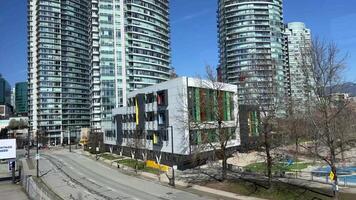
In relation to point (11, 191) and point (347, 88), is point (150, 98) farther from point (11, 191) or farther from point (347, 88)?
point (347, 88)

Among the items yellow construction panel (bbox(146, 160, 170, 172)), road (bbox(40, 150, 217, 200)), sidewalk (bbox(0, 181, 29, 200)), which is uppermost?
yellow construction panel (bbox(146, 160, 170, 172))

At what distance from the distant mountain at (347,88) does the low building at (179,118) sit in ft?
62.8

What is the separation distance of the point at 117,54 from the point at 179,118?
278 ft

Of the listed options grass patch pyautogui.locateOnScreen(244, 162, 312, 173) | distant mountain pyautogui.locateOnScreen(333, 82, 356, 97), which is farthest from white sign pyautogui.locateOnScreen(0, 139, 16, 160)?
distant mountain pyautogui.locateOnScreen(333, 82, 356, 97)

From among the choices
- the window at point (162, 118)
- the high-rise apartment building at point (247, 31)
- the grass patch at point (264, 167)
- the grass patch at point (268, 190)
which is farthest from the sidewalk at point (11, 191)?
the high-rise apartment building at point (247, 31)

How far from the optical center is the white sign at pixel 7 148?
167 feet

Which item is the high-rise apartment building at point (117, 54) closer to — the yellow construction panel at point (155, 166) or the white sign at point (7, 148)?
the yellow construction panel at point (155, 166)

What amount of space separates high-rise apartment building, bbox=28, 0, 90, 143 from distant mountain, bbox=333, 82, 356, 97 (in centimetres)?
14033

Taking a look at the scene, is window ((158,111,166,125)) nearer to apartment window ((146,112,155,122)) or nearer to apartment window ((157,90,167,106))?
apartment window ((157,90,167,106))

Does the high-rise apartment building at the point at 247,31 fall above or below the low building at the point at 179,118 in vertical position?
above

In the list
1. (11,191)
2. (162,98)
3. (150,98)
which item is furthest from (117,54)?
(11,191)

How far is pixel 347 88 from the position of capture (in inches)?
961

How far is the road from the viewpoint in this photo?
36656 mm

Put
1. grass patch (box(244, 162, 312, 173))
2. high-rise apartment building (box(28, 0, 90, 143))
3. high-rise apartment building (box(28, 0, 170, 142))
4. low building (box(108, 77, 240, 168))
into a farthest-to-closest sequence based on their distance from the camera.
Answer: high-rise apartment building (box(28, 0, 90, 143)) < high-rise apartment building (box(28, 0, 170, 142)) < grass patch (box(244, 162, 312, 173)) < low building (box(108, 77, 240, 168))
